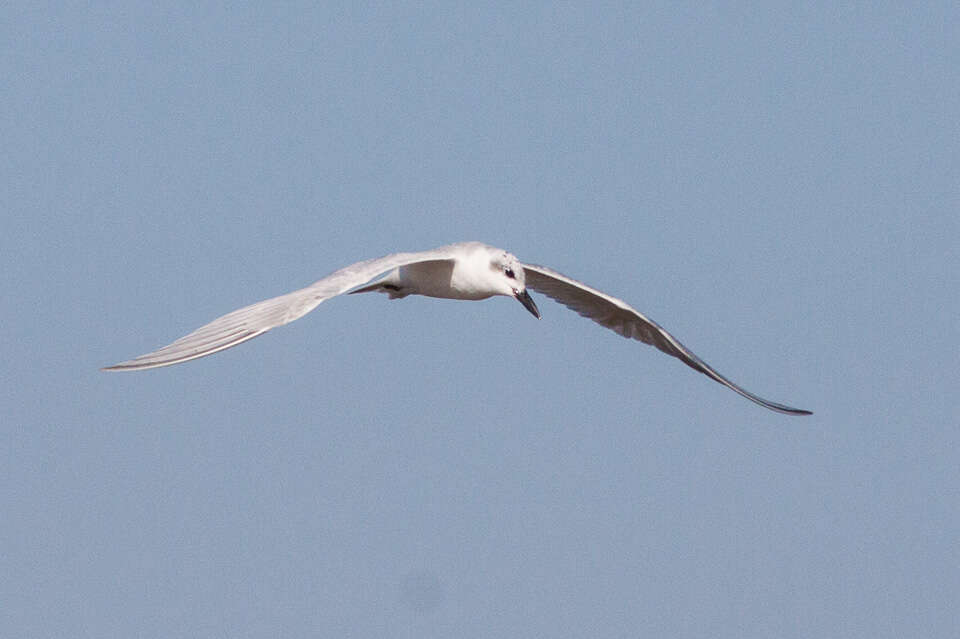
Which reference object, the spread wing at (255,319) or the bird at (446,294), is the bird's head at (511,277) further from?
the spread wing at (255,319)

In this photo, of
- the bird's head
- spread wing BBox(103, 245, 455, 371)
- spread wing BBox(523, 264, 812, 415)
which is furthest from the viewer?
spread wing BBox(523, 264, 812, 415)

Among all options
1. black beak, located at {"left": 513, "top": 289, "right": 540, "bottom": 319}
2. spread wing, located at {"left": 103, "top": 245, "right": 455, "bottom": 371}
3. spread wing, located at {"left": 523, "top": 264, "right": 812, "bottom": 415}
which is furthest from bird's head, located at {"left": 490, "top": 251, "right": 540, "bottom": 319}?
spread wing, located at {"left": 103, "top": 245, "right": 455, "bottom": 371}

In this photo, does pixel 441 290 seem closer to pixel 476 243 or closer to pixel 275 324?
pixel 476 243

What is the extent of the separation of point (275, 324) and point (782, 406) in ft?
26.7

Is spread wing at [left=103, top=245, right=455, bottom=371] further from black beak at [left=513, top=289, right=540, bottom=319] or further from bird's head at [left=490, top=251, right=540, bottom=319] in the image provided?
black beak at [left=513, top=289, right=540, bottom=319]

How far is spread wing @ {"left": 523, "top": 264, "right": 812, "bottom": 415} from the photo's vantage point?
1744 centimetres

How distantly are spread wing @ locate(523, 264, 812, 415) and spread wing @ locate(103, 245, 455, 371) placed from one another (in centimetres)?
420

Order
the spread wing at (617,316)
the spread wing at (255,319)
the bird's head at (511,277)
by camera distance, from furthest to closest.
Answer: the spread wing at (617,316)
the bird's head at (511,277)
the spread wing at (255,319)

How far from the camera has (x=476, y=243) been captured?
52.9 feet

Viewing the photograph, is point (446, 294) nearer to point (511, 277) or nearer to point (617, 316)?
point (511, 277)

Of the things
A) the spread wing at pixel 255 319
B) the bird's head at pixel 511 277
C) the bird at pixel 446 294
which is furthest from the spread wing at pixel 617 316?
the spread wing at pixel 255 319

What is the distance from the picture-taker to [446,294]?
16172mm

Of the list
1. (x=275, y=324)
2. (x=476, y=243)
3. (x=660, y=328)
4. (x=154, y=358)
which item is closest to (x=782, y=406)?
(x=660, y=328)

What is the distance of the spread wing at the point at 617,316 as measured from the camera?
687 inches
